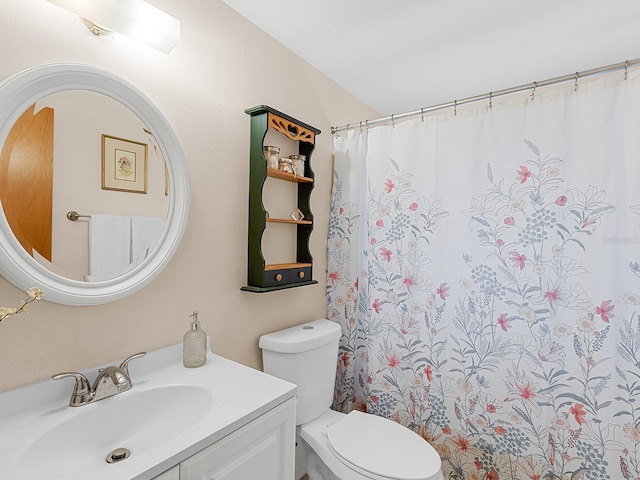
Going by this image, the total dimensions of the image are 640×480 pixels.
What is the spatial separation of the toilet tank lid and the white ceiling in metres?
1.48

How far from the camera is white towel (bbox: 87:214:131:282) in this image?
1.04 metres

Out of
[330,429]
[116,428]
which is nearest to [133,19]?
[116,428]

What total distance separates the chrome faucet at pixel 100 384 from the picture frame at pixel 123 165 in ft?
1.88

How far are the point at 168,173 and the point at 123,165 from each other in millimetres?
147

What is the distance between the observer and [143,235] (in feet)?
3.80

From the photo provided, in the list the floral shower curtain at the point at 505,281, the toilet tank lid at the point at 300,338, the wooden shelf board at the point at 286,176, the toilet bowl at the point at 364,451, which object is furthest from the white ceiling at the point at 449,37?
the toilet bowl at the point at 364,451

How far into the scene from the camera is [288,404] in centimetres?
107

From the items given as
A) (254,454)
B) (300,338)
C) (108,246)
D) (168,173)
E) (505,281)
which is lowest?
(254,454)

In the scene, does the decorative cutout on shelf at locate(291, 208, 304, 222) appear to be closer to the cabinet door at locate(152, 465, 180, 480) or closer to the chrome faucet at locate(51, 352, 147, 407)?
the chrome faucet at locate(51, 352, 147, 407)

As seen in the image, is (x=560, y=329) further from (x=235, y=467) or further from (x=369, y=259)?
(x=235, y=467)

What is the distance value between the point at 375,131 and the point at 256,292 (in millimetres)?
1131

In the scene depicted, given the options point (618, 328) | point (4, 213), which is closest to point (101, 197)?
point (4, 213)

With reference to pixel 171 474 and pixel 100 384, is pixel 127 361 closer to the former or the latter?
pixel 100 384

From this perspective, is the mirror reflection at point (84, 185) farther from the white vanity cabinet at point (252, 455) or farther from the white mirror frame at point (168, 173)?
the white vanity cabinet at point (252, 455)
